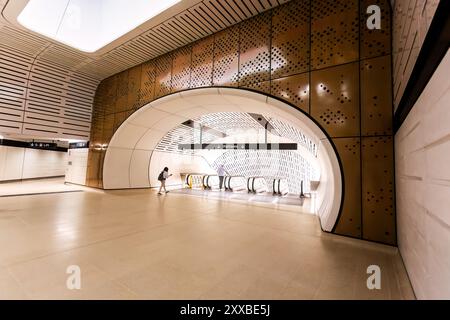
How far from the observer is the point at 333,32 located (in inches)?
165

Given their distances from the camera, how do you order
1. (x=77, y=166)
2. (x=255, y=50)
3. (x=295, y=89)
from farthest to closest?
(x=77, y=166) < (x=255, y=50) < (x=295, y=89)

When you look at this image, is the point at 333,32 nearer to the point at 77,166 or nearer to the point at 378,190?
the point at 378,190

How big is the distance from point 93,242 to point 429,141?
14.6 ft

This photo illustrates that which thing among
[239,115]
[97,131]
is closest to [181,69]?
[239,115]

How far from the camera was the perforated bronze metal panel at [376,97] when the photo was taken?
3545 mm

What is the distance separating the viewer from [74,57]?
795 cm

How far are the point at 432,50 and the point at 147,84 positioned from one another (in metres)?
8.32

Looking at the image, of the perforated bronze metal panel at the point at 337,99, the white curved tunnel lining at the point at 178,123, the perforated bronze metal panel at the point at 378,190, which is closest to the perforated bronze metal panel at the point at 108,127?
the white curved tunnel lining at the point at 178,123

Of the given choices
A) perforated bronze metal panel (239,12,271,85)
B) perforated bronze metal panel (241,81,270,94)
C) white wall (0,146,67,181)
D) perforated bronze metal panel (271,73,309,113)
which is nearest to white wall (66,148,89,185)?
white wall (0,146,67,181)

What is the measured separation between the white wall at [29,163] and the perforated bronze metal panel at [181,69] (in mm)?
12727

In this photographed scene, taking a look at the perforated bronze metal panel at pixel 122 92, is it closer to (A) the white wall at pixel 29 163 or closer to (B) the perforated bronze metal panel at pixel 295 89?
(B) the perforated bronze metal panel at pixel 295 89

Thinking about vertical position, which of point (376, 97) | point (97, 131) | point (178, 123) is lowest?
point (376, 97)

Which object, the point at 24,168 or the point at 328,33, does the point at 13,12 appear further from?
the point at 24,168
